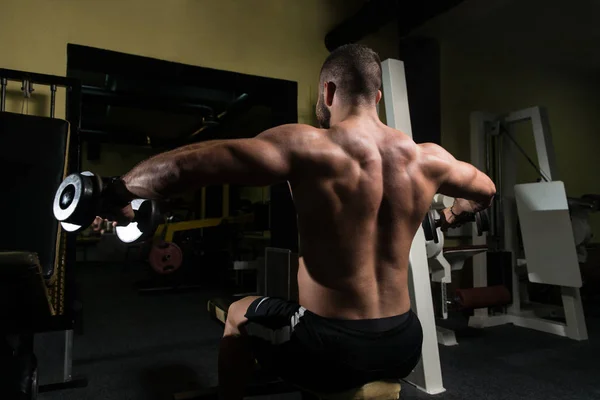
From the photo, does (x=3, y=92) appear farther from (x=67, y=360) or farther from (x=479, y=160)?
(x=479, y=160)

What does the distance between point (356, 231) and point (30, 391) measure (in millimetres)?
902

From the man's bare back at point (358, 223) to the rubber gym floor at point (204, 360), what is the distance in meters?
1.19

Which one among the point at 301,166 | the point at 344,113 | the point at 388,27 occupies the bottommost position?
the point at 301,166

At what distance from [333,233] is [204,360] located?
1.80m

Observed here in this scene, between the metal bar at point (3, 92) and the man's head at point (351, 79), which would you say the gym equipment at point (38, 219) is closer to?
the metal bar at point (3, 92)

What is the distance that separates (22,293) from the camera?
3.22ft

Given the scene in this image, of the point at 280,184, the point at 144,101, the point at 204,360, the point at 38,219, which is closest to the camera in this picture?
the point at 38,219

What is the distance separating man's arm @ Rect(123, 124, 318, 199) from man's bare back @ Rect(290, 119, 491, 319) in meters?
0.06

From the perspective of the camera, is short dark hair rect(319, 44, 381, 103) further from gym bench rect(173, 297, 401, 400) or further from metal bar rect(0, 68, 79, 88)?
metal bar rect(0, 68, 79, 88)

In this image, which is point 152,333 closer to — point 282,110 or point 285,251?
point 285,251

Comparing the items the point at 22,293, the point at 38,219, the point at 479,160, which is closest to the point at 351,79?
the point at 22,293

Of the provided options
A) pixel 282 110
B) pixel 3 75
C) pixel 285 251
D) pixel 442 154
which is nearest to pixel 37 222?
pixel 3 75

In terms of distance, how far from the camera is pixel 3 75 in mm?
2027

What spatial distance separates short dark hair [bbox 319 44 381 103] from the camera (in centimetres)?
112
